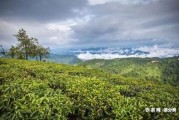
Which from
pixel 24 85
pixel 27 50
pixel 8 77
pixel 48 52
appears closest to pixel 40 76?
pixel 8 77

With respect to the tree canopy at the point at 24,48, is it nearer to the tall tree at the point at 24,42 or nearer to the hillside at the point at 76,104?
the tall tree at the point at 24,42

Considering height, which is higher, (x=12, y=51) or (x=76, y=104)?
(x=12, y=51)

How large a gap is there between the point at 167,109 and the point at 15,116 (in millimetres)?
6797

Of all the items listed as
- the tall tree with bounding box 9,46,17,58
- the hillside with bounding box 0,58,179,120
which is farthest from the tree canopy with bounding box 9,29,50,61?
the hillside with bounding box 0,58,179,120

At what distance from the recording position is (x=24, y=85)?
11453 millimetres

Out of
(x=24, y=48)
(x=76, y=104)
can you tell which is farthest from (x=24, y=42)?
(x=76, y=104)

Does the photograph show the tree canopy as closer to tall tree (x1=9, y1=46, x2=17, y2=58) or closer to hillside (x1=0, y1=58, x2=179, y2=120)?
tall tree (x1=9, y1=46, x2=17, y2=58)

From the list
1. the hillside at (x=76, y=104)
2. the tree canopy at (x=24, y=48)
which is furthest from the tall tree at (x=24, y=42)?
the hillside at (x=76, y=104)

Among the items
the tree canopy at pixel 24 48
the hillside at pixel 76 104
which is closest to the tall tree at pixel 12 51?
the tree canopy at pixel 24 48

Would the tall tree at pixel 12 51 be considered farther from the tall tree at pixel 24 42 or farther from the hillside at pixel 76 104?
the hillside at pixel 76 104

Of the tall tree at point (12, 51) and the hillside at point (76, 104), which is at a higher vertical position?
the tall tree at point (12, 51)

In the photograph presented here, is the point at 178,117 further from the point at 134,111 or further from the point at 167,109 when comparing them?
the point at 134,111

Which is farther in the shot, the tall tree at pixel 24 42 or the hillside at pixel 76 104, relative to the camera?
the tall tree at pixel 24 42

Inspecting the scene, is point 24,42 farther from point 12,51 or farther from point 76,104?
point 76,104
